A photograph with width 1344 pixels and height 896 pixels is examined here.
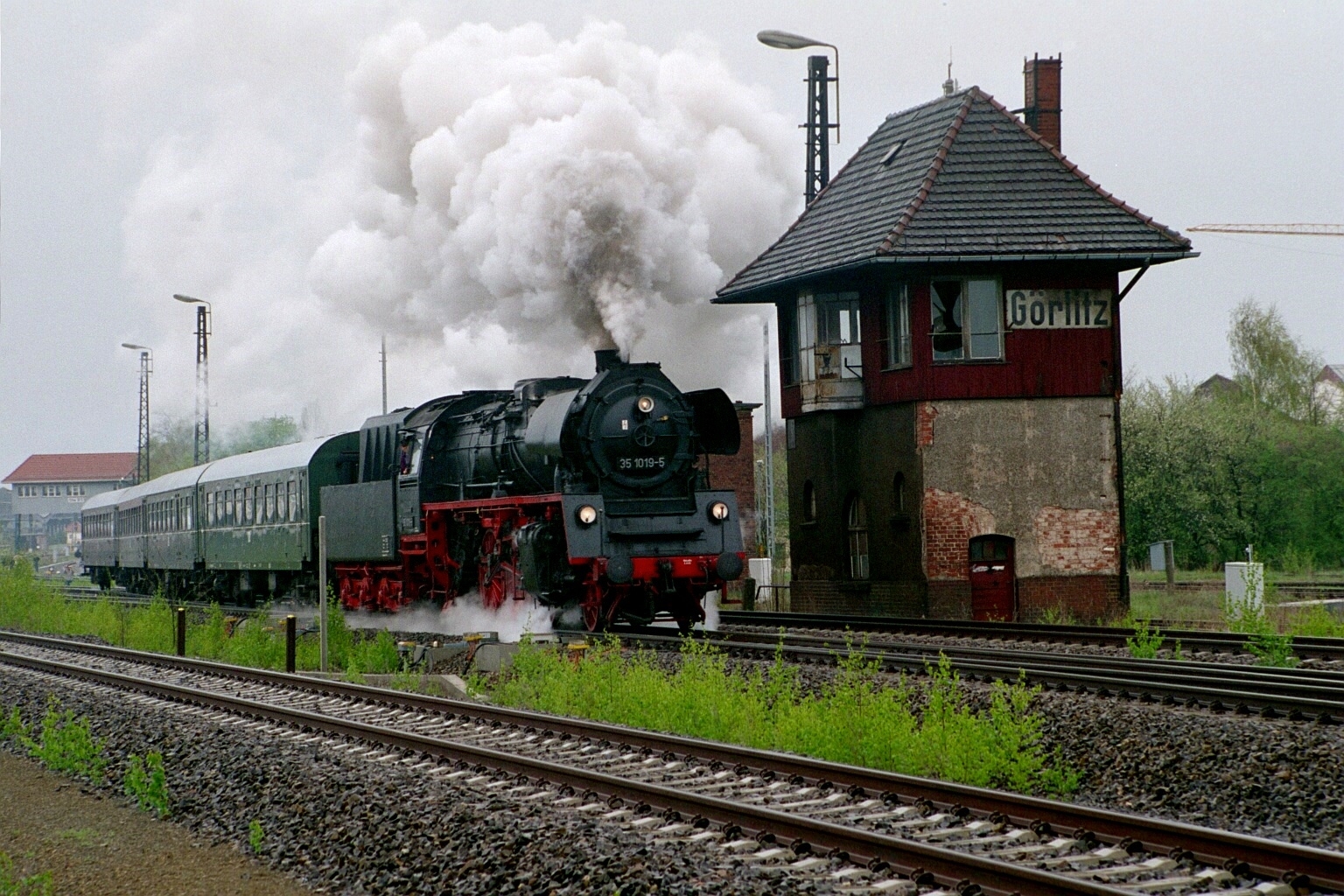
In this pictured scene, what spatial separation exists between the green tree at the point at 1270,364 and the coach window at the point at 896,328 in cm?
3425

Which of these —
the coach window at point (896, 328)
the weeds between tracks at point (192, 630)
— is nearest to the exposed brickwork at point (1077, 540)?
the coach window at point (896, 328)

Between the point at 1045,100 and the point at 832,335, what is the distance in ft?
23.5

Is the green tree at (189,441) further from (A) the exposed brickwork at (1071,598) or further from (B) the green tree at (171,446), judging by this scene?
(A) the exposed brickwork at (1071,598)

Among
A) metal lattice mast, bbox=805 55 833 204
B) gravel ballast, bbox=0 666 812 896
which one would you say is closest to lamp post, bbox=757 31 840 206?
metal lattice mast, bbox=805 55 833 204

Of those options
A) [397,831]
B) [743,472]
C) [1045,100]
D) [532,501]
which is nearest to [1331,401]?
[743,472]

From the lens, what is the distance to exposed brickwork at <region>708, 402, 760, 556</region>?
3566 centimetres

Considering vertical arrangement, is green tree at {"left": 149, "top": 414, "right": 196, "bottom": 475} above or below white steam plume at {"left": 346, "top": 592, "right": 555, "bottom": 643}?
above

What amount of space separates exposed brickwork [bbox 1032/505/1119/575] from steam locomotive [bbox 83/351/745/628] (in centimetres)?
623

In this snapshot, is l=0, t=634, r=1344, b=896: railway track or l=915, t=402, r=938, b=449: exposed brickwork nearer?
l=0, t=634, r=1344, b=896: railway track

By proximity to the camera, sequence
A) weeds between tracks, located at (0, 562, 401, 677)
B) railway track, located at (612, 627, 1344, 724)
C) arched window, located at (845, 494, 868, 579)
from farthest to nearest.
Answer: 1. arched window, located at (845, 494, 868, 579)
2. weeds between tracks, located at (0, 562, 401, 677)
3. railway track, located at (612, 627, 1344, 724)

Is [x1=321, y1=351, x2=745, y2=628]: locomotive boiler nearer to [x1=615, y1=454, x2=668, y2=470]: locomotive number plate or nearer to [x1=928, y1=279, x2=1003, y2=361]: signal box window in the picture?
[x1=615, y1=454, x2=668, y2=470]: locomotive number plate

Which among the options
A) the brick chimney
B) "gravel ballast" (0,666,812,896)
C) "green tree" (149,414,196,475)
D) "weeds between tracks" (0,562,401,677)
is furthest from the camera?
"green tree" (149,414,196,475)

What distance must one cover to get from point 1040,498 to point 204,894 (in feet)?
55.9

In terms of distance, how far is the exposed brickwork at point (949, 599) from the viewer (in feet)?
70.8
